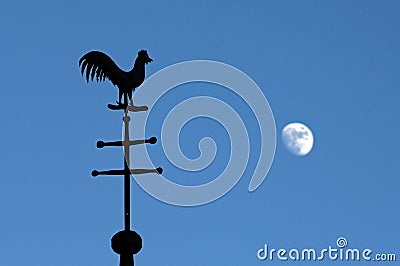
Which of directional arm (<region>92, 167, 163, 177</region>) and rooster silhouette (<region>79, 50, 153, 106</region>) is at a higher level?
rooster silhouette (<region>79, 50, 153, 106</region>)

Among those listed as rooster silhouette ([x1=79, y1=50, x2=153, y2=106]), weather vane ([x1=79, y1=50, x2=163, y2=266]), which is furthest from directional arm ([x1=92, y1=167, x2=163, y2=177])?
rooster silhouette ([x1=79, y1=50, x2=153, y2=106])

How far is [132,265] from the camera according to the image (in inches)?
135

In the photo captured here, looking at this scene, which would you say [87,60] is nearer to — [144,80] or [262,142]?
[144,80]

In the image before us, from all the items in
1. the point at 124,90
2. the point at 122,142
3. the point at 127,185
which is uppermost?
the point at 124,90

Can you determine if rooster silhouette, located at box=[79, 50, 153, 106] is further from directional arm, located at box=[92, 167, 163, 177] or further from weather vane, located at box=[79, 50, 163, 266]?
directional arm, located at box=[92, 167, 163, 177]

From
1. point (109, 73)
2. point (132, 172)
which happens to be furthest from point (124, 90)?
point (132, 172)

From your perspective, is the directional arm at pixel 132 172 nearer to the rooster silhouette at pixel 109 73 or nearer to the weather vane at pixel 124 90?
the weather vane at pixel 124 90

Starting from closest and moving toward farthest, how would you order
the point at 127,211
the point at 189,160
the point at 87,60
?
the point at 127,211
the point at 87,60
the point at 189,160

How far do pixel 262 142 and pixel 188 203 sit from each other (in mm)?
1133

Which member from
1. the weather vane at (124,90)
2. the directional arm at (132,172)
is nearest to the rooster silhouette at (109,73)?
the weather vane at (124,90)

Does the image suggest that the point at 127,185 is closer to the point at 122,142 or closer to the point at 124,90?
the point at 122,142

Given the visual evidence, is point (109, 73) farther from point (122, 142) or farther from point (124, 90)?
point (122, 142)

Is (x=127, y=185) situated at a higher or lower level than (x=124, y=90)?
lower

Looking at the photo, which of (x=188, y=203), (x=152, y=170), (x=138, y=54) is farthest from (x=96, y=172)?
(x=138, y=54)
